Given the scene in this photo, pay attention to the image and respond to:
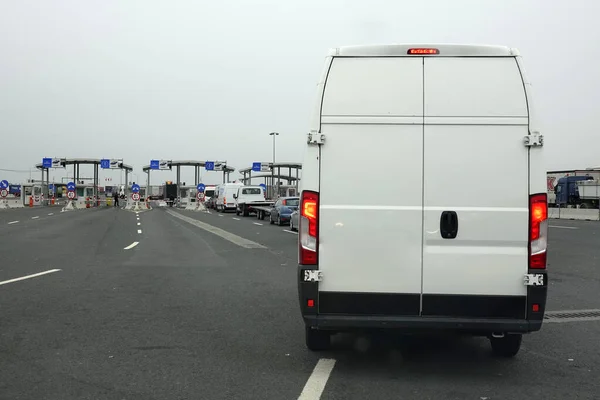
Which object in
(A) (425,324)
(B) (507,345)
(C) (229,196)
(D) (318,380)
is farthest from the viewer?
(C) (229,196)

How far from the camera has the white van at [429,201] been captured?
14.8 feet

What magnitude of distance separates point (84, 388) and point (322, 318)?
6.66 ft

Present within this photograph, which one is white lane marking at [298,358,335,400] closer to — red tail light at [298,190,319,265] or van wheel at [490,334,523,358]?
red tail light at [298,190,319,265]

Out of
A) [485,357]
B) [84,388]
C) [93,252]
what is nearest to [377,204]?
[485,357]

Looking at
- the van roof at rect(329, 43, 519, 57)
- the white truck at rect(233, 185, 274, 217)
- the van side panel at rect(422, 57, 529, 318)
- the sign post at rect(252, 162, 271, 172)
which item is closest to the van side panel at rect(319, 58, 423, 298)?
the van side panel at rect(422, 57, 529, 318)

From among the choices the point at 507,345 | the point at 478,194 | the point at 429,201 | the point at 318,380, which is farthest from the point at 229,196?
the point at 478,194

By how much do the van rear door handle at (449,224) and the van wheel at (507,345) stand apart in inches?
58.6

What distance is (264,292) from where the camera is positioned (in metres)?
9.05

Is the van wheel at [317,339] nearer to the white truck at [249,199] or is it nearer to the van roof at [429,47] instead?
the van roof at [429,47]

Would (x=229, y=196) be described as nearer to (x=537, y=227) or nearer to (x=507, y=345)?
(x=507, y=345)

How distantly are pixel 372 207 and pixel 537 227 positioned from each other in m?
1.33

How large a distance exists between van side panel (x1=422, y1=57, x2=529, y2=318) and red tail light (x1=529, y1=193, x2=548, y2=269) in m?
0.05

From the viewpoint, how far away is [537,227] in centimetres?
445

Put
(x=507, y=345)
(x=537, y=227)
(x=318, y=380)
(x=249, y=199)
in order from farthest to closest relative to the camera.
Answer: (x=249, y=199), (x=507, y=345), (x=318, y=380), (x=537, y=227)
